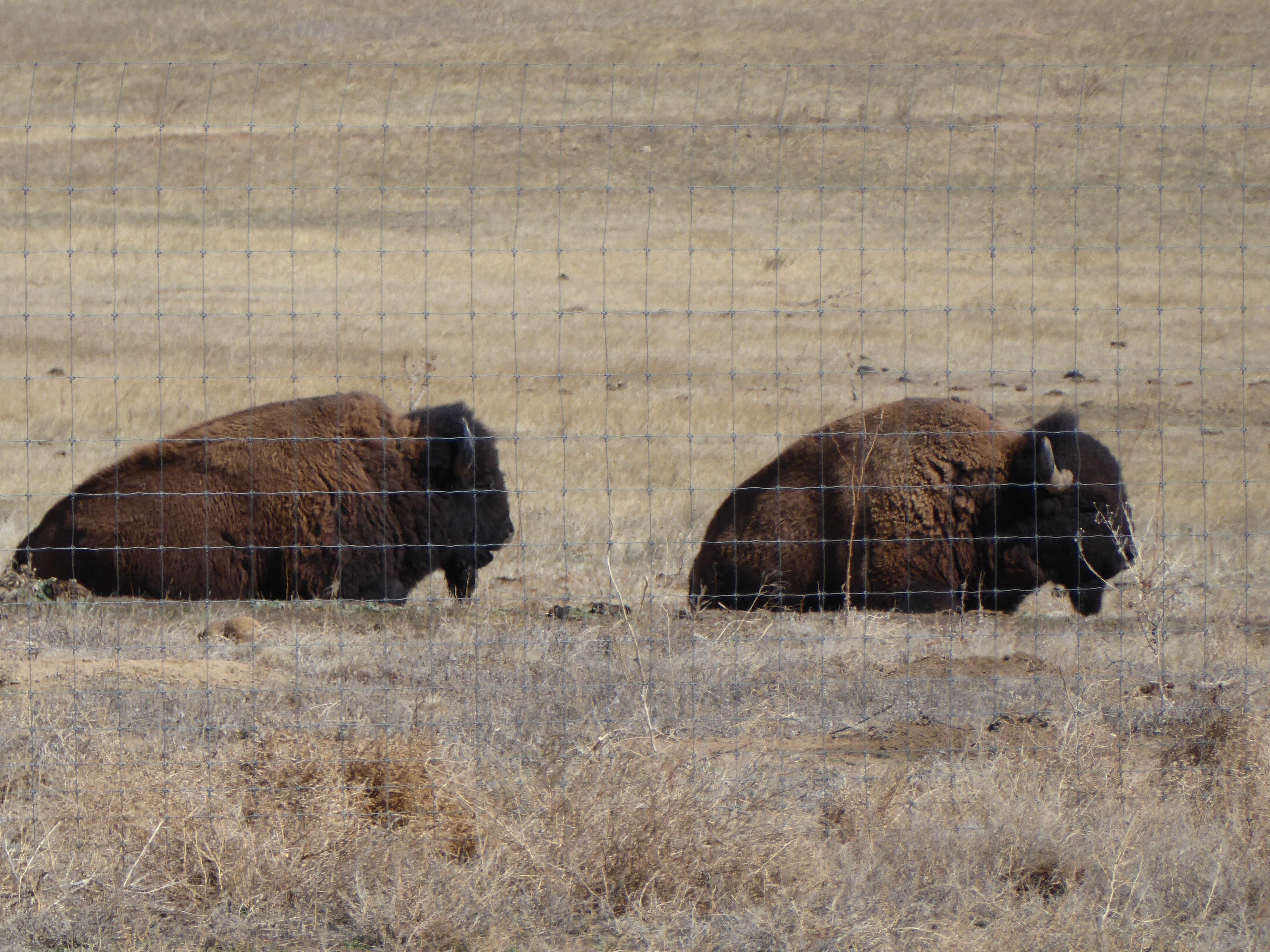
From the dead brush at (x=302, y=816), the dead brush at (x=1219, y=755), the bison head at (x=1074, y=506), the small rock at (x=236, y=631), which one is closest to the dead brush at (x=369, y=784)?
the dead brush at (x=302, y=816)

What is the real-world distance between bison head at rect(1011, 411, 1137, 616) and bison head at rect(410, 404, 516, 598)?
3.70 meters

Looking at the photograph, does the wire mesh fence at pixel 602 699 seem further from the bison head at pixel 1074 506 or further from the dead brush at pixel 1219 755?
the bison head at pixel 1074 506

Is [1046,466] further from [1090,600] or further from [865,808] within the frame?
[865,808]

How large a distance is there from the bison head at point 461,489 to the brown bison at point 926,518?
1.67 m

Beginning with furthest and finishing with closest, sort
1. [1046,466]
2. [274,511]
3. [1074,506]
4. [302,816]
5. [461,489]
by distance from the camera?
[461,489], [1074,506], [274,511], [1046,466], [302,816]

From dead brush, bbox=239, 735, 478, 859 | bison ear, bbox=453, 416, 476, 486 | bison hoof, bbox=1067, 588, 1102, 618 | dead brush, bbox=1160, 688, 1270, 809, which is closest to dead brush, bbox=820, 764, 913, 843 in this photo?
dead brush, bbox=1160, 688, 1270, 809

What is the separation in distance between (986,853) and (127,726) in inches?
124

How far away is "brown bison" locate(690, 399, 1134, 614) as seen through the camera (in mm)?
9141

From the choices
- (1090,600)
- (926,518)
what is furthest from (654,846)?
(1090,600)

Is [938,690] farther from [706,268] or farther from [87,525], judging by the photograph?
[706,268]

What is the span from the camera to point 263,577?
32.4 ft

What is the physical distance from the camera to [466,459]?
1002cm

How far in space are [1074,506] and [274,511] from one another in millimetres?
5436

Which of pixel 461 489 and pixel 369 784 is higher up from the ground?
pixel 461 489
